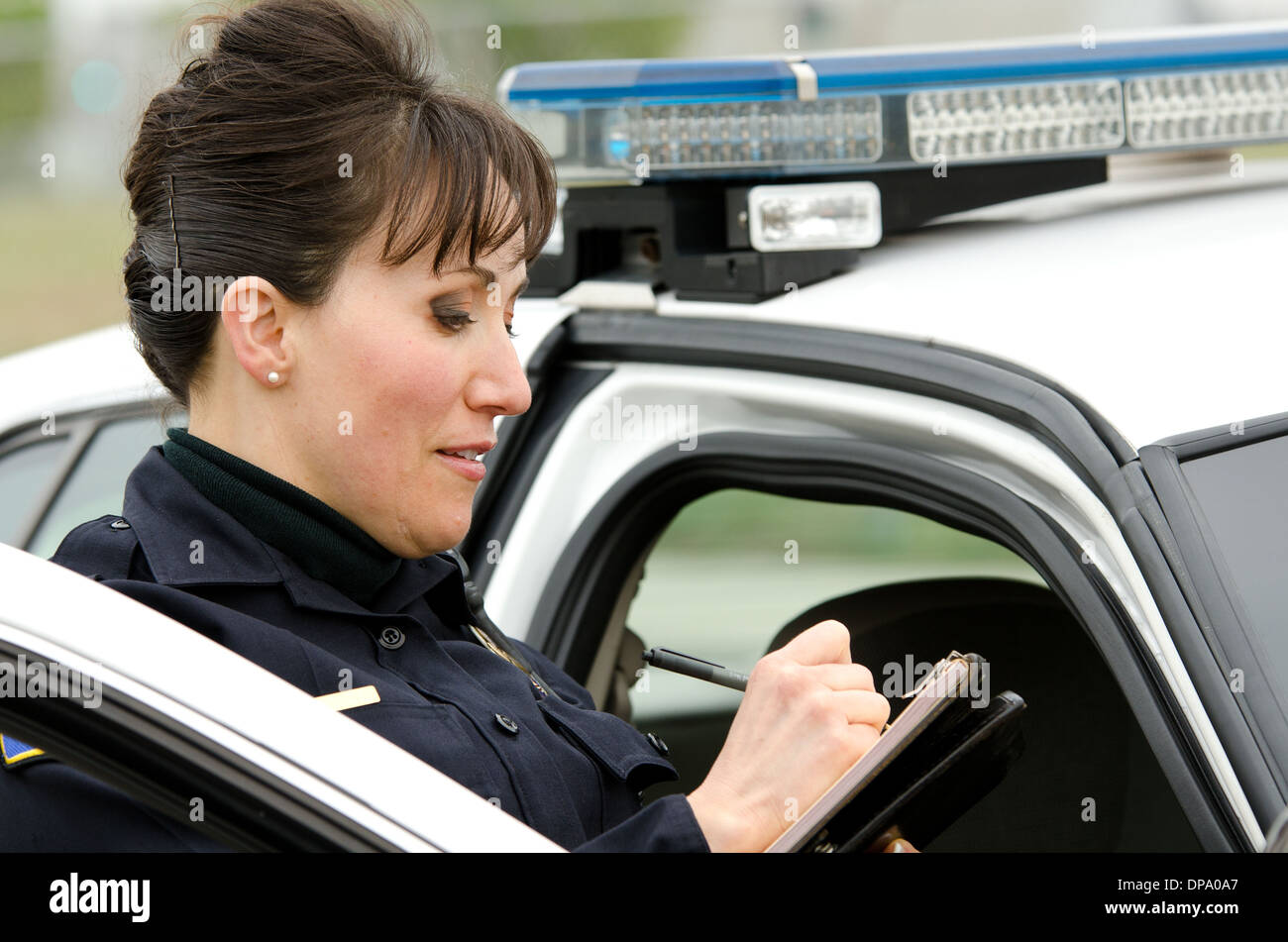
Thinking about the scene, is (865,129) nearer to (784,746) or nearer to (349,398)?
(349,398)

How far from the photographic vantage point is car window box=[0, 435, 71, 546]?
114 inches

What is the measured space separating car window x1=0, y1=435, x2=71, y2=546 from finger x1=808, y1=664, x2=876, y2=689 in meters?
1.85

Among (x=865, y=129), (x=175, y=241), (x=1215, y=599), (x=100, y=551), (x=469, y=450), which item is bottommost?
(x=1215, y=599)

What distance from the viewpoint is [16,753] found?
131 centimetres

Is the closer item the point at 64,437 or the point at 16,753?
the point at 16,753

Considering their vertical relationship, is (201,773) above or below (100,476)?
below

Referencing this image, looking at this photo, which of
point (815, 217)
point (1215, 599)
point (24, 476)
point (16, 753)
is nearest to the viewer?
point (16, 753)

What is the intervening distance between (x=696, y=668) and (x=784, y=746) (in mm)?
427

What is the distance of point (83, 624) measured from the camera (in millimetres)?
1264

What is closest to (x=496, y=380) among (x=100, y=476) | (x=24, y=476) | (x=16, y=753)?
(x=16, y=753)

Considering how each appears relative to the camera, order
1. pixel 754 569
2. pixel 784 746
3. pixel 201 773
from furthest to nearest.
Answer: pixel 754 569, pixel 784 746, pixel 201 773

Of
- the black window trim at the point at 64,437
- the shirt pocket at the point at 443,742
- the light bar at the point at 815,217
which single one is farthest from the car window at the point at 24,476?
the shirt pocket at the point at 443,742

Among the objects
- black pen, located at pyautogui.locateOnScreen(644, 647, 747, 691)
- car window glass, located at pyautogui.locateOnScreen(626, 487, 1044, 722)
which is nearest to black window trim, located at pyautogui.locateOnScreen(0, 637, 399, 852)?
black pen, located at pyautogui.locateOnScreen(644, 647, 747, 691)

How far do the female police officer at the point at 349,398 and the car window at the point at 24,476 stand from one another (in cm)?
124
